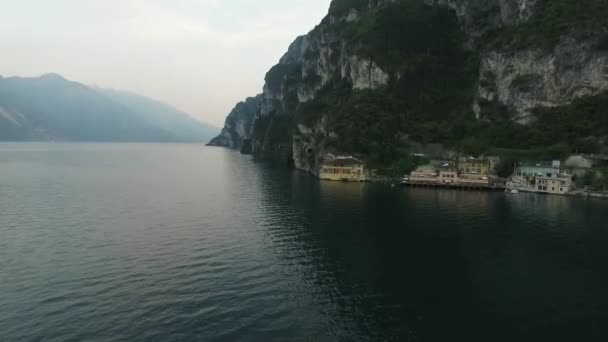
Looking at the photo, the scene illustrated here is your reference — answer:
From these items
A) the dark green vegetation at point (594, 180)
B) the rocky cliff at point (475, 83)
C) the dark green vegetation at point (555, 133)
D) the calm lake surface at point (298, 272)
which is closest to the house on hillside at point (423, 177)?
the rocky cliff at point (475, 83)

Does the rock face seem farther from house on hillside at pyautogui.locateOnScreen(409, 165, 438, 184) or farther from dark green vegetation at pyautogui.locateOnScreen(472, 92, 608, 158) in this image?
house on hillside at pyautogui.locateOnScreen(409, 165, 438, 184)

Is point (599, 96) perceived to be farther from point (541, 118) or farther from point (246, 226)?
point (246, 226)

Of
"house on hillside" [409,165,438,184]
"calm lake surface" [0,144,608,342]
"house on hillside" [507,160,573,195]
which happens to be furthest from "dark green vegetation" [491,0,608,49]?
"calm lake surface" [0,144,608,342]

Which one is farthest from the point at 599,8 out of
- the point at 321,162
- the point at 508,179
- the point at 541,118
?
the point at 321,162

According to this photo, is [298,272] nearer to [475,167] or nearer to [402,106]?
[475,167]

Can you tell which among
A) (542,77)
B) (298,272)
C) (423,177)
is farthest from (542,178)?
(298,272)
